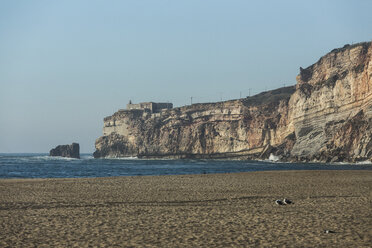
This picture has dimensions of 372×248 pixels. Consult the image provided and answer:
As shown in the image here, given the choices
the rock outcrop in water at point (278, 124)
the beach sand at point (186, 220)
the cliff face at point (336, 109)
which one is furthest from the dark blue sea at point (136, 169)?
the beach sand at point (186, 220)

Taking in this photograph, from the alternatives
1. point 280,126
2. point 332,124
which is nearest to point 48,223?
point 332,124

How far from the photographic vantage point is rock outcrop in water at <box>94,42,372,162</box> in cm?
8969

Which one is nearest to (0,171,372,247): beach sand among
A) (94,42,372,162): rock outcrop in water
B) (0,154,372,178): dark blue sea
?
(0,154,372,178): dark blue sea

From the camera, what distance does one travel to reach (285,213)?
1758 centimetres

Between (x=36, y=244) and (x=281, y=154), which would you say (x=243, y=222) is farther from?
(x=281, y=154)

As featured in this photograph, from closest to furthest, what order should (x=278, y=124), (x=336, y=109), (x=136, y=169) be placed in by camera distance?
(x=136, y=169) → (x=336, y=109) → (x=278, y=124)

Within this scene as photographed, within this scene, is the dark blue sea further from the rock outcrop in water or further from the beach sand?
the beach sand

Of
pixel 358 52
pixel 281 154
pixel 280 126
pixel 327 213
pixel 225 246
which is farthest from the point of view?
pixel 280 126

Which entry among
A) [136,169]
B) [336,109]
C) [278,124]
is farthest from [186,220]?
[278,124]

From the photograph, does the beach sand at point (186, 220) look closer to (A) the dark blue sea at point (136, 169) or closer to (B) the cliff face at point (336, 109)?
(A) the dark blue sea at point (136, 169)

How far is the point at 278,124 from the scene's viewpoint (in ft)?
432

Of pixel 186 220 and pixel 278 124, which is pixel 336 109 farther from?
pixel 186 220

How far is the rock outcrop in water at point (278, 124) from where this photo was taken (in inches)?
3531

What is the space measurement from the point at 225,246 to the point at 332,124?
91349mm
